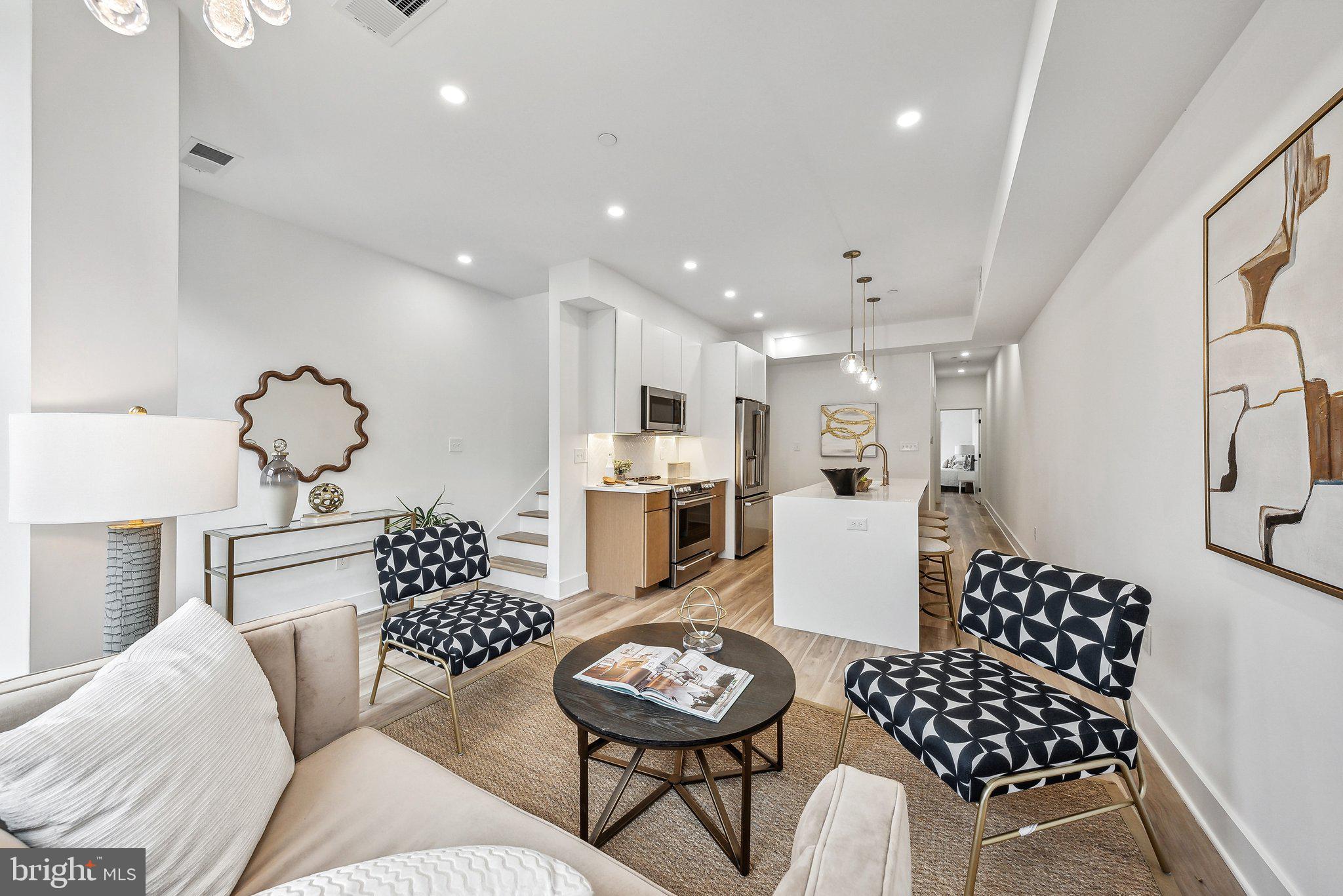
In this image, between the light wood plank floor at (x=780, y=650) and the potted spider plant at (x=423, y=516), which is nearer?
the light wood plank floor at (x=780, y=650)

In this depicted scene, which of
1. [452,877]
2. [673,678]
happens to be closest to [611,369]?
[673,678]

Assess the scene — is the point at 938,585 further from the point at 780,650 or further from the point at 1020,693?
the point at 1020,693

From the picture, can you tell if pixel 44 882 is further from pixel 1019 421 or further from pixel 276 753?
pixel 1019 421

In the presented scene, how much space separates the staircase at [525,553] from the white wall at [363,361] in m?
0.23

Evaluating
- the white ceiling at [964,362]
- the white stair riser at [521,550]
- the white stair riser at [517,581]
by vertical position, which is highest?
the white ceiling at [964,362]

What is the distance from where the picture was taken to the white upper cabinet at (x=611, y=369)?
4156mm

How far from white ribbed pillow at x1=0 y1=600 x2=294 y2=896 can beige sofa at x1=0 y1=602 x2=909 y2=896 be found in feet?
0.20

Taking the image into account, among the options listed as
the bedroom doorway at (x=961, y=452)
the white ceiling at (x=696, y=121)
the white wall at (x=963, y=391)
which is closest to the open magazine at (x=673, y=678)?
the white ceiling at (x=696, y=121)

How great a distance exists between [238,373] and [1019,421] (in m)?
6.96

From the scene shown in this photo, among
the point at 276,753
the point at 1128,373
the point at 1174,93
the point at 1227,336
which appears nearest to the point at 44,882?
the point at 276,753

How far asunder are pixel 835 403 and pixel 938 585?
11.0ft

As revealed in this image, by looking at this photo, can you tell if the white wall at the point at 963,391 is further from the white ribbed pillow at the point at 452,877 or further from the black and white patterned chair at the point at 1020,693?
the white ribbed pillow at the point at 452,877

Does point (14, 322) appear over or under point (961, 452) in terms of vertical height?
over

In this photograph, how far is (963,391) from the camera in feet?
33.3
